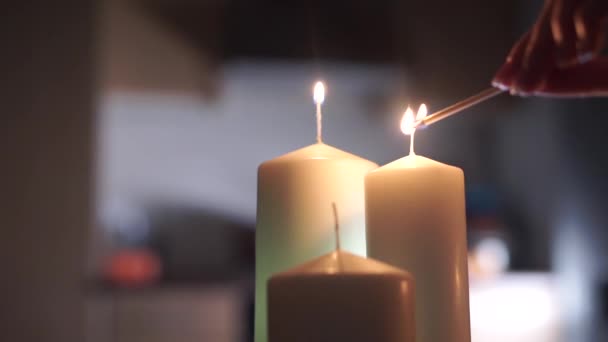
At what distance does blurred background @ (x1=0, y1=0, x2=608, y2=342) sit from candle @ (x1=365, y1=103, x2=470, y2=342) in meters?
1.73

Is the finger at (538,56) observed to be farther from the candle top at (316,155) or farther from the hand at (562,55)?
the candle top at (316,155)

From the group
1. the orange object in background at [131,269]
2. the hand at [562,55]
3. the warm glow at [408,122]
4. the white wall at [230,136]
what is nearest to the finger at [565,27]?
the hand at [562,55]

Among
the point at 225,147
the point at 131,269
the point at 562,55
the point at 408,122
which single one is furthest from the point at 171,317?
the point at 562,55

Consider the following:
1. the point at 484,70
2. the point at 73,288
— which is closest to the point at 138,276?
the point at 73,288

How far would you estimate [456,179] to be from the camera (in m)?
0.38

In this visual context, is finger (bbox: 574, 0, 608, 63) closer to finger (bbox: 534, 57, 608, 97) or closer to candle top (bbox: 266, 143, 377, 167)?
finger (bbox: 534, 57, 608, 97)

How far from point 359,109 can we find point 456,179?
2306mm

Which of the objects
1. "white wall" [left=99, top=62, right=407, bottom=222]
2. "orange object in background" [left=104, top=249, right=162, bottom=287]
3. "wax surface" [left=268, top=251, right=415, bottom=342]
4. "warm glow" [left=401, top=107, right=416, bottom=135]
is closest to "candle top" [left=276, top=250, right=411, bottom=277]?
"wax surface" [left=268, top=251, right=415, bottom=342]

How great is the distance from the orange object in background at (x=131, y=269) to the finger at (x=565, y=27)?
1945mm

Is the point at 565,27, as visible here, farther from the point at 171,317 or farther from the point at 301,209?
the point at 171,317

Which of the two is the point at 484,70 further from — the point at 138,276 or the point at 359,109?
the point at 138,276

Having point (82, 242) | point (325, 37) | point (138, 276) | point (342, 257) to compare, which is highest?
point (325, 37)

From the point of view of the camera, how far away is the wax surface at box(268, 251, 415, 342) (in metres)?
0.30

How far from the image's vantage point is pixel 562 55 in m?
0.36
